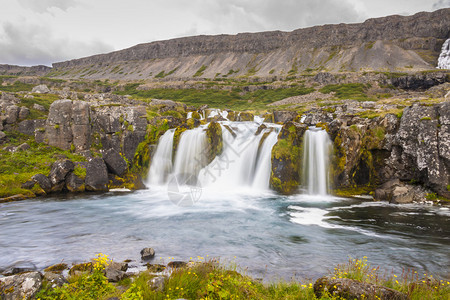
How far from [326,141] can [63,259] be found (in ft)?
75.2

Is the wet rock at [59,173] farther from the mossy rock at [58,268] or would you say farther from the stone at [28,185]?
the mossy rock at [58,268]

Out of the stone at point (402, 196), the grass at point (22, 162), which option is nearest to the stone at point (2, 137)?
the grass at point (22, 162)

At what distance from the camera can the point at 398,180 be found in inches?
910

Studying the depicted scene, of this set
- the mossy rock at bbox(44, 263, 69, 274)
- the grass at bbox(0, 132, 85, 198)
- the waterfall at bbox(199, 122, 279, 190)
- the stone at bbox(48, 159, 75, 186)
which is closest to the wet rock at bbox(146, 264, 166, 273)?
the mossy rock at bbox(44, 263, 69, 274)

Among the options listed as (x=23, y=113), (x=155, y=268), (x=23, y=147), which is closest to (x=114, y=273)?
(x=155, y=268)

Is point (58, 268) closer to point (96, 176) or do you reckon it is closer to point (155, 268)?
point (155, 268)

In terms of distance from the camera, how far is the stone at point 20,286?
6.49m

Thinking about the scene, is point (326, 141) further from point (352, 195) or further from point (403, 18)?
point (403, 18)

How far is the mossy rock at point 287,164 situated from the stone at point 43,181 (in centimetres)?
2141

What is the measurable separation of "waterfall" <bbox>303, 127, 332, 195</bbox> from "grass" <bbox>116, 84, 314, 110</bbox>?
7053 centimetres

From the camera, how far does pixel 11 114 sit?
116 feet

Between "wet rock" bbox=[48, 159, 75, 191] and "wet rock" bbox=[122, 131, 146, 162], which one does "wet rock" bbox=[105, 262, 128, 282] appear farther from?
"wet rock" bbox=[122, 131, 146, 162]

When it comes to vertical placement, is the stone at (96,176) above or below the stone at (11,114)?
below

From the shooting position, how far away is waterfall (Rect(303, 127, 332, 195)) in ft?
82.1
